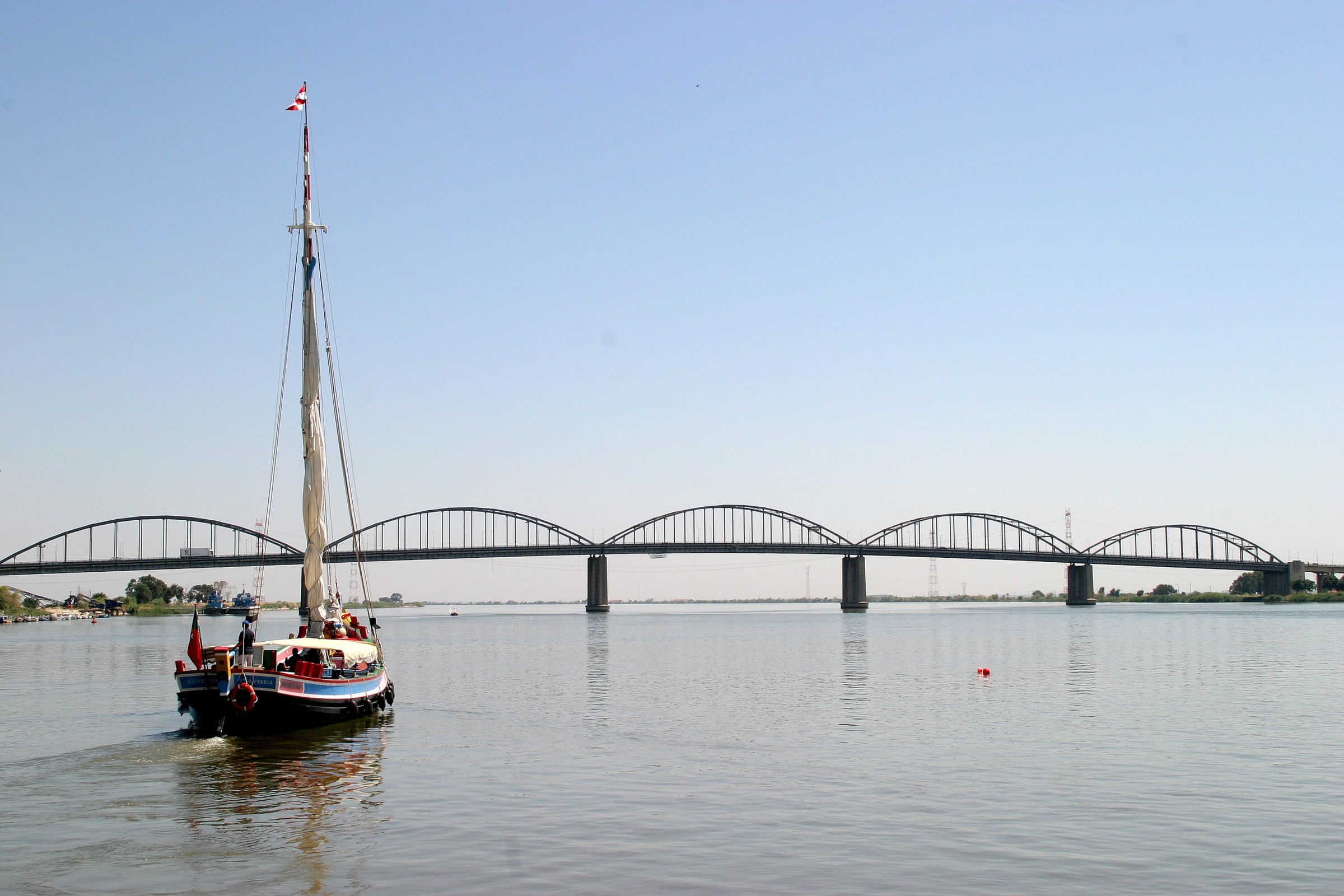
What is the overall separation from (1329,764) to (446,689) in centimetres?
3199

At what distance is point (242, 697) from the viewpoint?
30.0 metres

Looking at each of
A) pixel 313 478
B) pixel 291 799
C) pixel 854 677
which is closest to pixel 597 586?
pixel 854 677

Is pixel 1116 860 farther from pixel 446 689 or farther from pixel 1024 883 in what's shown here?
pixel 446 689

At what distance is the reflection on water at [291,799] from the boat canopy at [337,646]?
8.98 ft

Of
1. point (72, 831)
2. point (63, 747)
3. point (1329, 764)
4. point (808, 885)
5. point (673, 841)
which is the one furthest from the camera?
point (63, 747)

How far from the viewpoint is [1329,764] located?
24969 mm

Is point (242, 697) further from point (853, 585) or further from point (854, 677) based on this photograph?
point (853, 585)

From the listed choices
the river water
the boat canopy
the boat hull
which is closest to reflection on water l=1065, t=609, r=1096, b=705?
the river water

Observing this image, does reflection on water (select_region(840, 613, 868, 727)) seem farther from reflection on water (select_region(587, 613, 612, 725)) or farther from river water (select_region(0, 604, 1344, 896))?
reflection on water (select_region(587, 613, 612, 725))

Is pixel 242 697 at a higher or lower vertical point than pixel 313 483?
lower

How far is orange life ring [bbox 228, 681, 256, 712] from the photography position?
1183 inches

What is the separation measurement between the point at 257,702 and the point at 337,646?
4.59 m

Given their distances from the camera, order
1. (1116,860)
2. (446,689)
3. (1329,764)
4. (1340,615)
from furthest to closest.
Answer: (1340,615)
(446,689)
(1329,764)
(1116,860)

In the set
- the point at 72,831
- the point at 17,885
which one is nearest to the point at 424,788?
the point at 72,831
